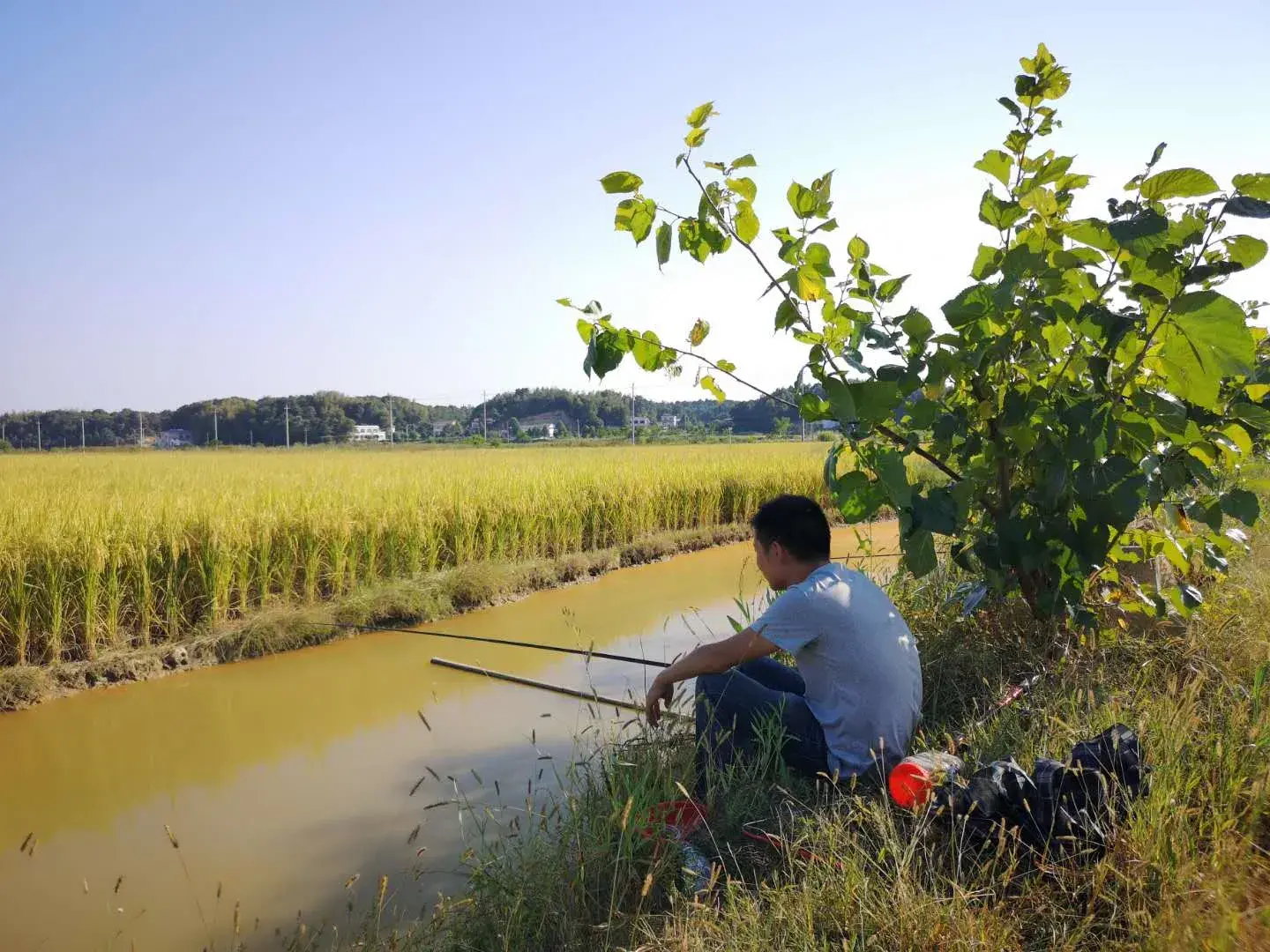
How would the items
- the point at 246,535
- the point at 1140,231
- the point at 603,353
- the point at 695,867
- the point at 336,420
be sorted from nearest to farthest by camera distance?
the point at 695,867, the point at 1140,231, the point at 603,353, the point at 246,535, the point at 336,420

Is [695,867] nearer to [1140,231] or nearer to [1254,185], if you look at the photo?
[1140,231]

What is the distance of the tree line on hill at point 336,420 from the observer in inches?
2370

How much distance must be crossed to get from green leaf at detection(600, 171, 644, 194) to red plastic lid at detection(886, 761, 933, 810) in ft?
5.71

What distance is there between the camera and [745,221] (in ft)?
8.63

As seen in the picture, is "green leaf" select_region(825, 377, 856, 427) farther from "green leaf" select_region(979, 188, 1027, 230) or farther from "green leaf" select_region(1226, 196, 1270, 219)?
"green leaf" select_region(1226, 196, 1270, 219)

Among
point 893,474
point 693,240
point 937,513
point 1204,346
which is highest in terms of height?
point 693,240

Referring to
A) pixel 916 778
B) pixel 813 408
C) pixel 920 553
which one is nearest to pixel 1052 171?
pixel 813 408

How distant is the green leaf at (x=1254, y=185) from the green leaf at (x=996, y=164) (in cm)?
67

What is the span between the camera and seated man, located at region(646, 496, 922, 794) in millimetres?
2369

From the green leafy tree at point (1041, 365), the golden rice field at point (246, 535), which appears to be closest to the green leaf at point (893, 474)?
the green leafy tree at point (1041, 365)

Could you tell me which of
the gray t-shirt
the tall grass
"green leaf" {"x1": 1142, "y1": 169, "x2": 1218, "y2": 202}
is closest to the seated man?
the gray t-shirt

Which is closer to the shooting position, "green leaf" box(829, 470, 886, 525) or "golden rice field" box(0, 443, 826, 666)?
"green leaf" box(829, 470, 886, 525)

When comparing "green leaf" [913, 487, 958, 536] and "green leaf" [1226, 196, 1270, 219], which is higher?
"green leaf" [1226, 196, 1270, 219]

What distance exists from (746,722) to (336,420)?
2508 inches
